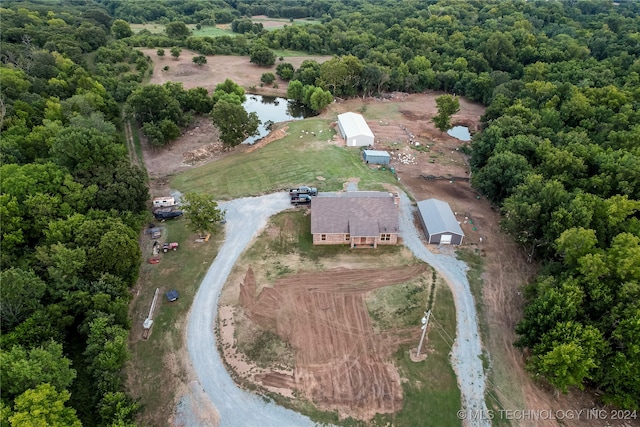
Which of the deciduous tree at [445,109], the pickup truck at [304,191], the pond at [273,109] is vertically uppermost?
the deciduous tree at [445,109]

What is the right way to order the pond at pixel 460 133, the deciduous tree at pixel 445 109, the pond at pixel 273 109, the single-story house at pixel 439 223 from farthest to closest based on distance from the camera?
the pond at pixel 273 109 → the pond at pixel 460 133 → the deciduous tree at pixel 445 109 → the single-story house at pixel 439 223

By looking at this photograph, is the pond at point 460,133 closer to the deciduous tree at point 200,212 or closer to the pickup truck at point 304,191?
the pickup truck at point 304,191

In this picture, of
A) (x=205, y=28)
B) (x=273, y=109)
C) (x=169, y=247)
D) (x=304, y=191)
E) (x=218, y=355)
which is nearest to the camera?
(x=218, y=355)

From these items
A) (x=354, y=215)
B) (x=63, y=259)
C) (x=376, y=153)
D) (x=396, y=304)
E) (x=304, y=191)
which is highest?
(x=63, y=259)

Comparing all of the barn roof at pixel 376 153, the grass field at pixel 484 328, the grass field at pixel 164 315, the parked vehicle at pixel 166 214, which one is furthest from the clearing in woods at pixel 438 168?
the grass field at pixel 164 315

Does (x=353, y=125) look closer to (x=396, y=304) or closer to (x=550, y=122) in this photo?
(x=550, y=122)

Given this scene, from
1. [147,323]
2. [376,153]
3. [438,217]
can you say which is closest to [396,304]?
[438,217]
